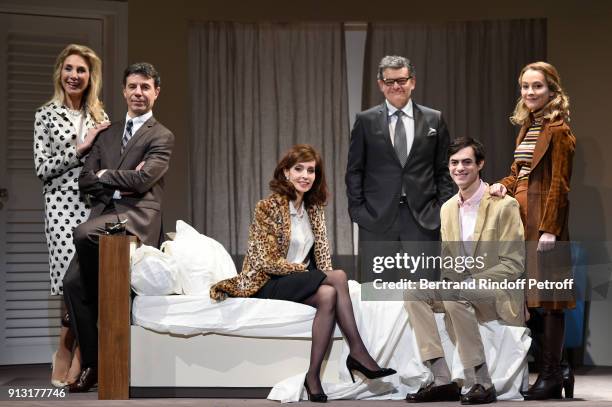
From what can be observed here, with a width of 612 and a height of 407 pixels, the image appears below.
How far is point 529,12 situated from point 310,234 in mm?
2891

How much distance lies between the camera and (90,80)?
5004mm

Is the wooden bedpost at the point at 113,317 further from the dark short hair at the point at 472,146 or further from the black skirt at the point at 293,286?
the dark short hair at the point at 472,146

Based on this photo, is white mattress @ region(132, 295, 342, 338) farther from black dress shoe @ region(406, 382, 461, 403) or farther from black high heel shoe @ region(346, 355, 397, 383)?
black dress shoe @ region(406, 382, 461, 403)

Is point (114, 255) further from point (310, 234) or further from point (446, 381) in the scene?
point (446, 381)

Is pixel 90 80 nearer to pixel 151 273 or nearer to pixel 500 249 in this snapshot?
pixel 151 273

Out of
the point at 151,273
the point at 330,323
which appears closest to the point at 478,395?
the point at 330,323

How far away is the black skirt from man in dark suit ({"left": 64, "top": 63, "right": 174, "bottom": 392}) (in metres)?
0.70

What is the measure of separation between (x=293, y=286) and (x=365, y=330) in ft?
1.35

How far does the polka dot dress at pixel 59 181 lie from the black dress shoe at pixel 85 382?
552 millimetres

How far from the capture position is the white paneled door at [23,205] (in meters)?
6.23

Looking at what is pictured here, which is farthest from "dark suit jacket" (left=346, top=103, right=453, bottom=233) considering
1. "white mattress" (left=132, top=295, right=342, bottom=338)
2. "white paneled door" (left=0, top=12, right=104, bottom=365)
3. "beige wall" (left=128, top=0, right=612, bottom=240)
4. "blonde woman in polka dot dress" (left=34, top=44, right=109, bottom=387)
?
"white paneled door" (left=0, top=12, right=104, bottom=365)

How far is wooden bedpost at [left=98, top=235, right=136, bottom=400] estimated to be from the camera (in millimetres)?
4344

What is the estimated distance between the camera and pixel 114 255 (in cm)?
436

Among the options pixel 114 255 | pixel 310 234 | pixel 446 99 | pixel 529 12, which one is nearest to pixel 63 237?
pixel 114 255
